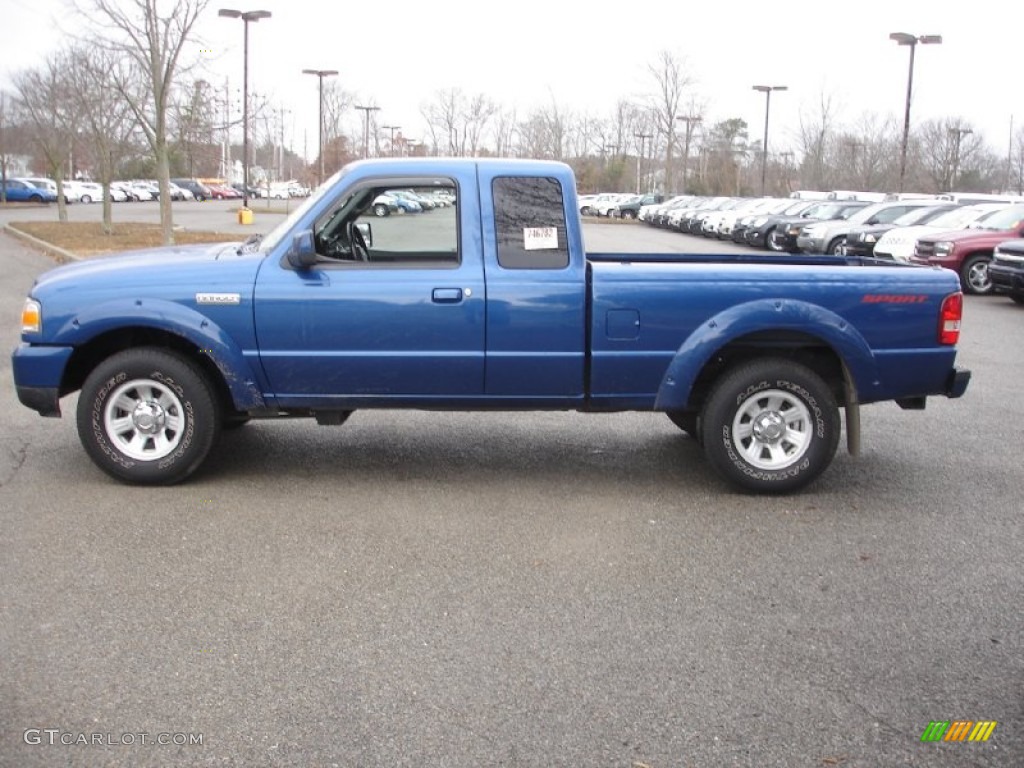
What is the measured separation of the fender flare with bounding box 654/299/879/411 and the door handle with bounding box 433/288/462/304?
132 centimetres

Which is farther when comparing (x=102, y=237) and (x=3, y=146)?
(x=3, y=146)

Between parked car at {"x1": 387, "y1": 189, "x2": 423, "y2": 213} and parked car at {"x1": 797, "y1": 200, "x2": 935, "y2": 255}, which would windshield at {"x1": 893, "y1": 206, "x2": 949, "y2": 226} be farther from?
parked car at {"x1": 387, "y1": 189, "x2": 423, "y2": 213}

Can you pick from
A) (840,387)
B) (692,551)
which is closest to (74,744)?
(692,551)

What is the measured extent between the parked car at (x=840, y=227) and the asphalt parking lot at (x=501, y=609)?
17251mm

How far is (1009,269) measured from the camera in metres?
16.0

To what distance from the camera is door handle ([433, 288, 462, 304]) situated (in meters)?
5.84

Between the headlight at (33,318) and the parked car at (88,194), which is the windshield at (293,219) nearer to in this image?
the headlight at (33,318)

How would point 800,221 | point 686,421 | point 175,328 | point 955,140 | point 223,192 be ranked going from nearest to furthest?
point 175,328
point 686,421
point 800,221
point 955,140
point 223,192

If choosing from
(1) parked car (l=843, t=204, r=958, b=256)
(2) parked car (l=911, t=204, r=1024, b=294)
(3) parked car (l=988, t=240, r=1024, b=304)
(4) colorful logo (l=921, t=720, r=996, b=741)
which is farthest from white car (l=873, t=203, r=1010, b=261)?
(4) colorful logo (l=921, t=720, r=996, b=741)

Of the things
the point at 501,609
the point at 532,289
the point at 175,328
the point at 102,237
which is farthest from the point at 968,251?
the point at 102,237

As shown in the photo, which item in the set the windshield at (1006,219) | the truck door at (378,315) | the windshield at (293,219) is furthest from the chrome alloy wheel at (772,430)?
the windshield at (1006,219)

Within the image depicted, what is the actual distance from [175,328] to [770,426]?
3589mm

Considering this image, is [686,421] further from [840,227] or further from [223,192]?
[223,192]

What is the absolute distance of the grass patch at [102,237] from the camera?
22.0m
